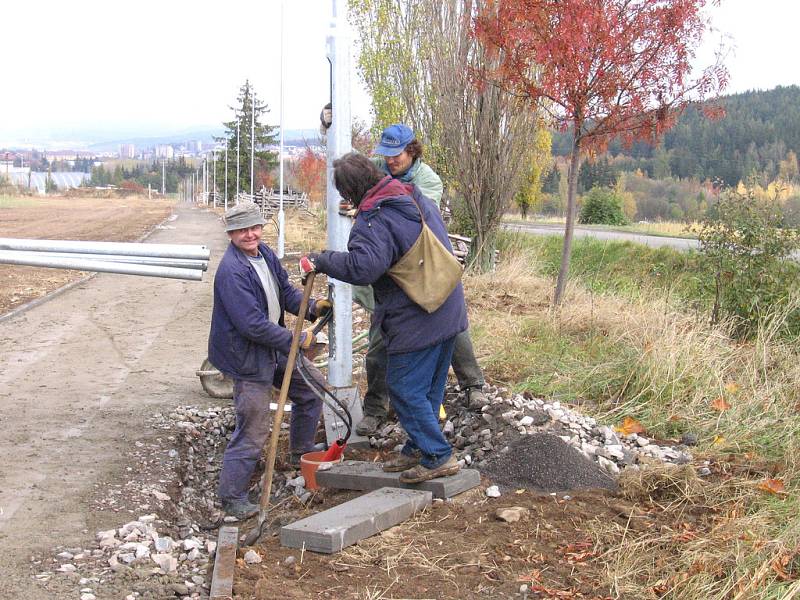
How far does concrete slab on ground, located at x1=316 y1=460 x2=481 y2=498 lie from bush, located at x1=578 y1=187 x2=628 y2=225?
116 ft

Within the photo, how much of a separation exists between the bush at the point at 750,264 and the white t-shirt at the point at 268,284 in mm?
5510

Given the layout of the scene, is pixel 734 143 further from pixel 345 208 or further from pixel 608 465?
pixel 608 465

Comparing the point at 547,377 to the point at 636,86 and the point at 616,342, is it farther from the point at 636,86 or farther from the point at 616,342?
the point at 636,86

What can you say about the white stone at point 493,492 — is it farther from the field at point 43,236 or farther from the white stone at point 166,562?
the field at point 43,236

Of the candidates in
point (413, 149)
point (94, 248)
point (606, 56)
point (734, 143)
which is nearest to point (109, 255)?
point (94, 248)

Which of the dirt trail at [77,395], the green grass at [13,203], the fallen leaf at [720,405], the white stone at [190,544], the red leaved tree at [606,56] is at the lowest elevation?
the green grass at [13,203]

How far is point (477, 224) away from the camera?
15281 mm

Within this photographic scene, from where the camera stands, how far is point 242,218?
5.66 m

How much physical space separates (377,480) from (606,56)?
6.10 meters

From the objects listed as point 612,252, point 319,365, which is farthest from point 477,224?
point 319,365

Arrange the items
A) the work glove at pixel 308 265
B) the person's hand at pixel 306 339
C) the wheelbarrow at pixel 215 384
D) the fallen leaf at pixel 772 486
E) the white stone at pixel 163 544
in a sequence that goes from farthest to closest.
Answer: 1. the wheelbarrow at pixel 215 384
2. the person's hand at pixel 306 339
3. the work glove at pixel 308 265
4. the fallen leaf at pixel 772 486
5. the white stone at pixel 163 544

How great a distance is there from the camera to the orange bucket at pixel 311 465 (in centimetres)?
585

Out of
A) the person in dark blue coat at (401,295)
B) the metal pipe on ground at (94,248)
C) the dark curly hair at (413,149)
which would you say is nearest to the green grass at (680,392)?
the person in dark blue coat at (401,295)

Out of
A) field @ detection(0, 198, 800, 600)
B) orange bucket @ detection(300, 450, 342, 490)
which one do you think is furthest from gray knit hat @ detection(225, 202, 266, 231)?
field @ detection(0, 198, 800, 600)
